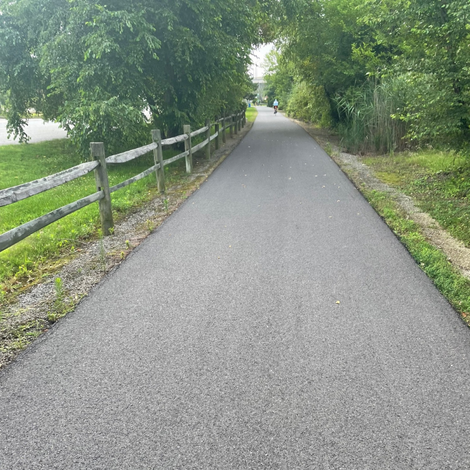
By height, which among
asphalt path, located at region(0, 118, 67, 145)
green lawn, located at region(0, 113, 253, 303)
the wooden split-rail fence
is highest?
asphalt path, located at region(0, 118, 67, 145)

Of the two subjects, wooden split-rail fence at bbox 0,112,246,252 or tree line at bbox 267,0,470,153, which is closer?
wooden split-rail fence at bbox 0,112,246,252

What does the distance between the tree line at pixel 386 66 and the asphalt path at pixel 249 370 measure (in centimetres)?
348

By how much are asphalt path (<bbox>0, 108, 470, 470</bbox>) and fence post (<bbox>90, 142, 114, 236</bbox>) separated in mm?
1016

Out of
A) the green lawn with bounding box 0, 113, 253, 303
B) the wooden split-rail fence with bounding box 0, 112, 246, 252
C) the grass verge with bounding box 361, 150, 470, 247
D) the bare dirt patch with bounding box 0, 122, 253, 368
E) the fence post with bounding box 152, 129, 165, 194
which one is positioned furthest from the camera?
the fence post with bounding box 152, 129, 165, 194

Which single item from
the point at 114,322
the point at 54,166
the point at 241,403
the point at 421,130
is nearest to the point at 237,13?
the point at 421,130

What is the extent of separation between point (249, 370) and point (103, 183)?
3584 millimetres

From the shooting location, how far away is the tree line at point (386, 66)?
19.8ft

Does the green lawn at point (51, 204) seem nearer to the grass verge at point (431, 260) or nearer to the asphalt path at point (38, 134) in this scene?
the asphalt path at point (38, 134)

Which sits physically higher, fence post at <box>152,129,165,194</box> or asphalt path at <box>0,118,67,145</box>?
asphalt path at <box>0,118,67,145</box>

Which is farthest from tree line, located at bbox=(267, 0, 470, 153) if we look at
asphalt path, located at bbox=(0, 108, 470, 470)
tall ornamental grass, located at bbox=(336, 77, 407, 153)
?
asphalt path, located at bbox=(0, 108, 470, 470)

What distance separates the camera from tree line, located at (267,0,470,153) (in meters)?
6.05

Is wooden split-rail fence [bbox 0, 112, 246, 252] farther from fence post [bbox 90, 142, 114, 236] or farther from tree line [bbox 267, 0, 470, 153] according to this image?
tree line [bbox 267, 0, 470, 153]

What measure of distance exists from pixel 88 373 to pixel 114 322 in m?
0.62

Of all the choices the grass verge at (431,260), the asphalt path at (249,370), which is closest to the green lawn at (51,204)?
the asphalt path at (249,370)
